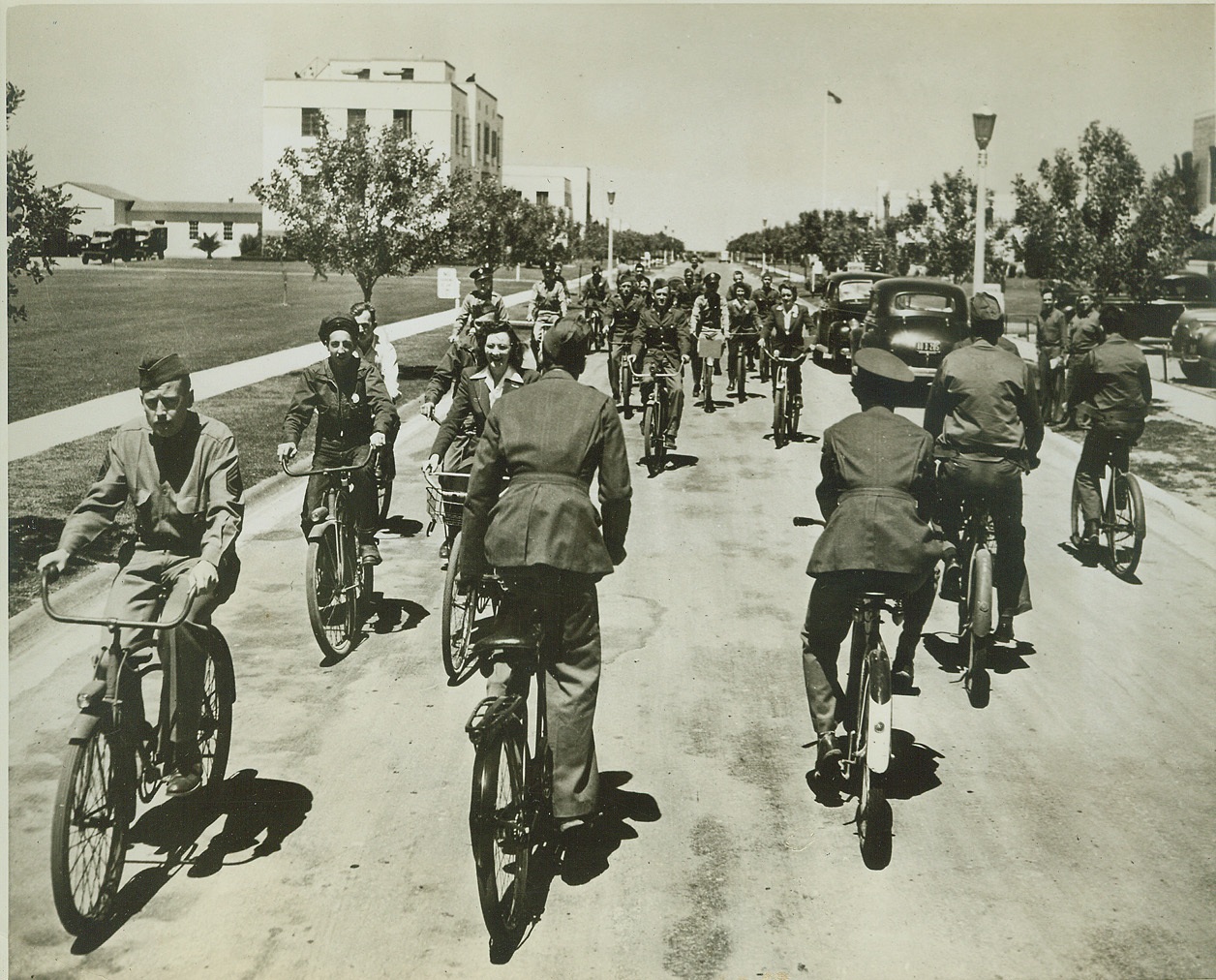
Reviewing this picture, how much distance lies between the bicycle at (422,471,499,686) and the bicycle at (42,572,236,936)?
189 centimetres

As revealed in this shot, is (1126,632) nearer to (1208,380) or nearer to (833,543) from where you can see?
(833,543)

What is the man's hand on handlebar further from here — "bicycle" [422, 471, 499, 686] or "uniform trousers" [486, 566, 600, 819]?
"bicycle" [422, 471, 499, 686]

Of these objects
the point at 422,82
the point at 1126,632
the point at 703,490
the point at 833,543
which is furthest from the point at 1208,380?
the point at 422,82

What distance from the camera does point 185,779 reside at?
5434mm

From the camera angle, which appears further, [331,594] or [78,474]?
[78,474]

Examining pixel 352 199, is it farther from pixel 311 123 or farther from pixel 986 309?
pixel 986 309

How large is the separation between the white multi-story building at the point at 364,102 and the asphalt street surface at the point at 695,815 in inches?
227

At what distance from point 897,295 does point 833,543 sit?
16629 millimetres

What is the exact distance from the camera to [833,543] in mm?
5594

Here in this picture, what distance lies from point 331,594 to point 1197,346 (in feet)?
58.8

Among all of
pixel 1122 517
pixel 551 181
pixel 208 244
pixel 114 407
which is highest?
pixel 551 181

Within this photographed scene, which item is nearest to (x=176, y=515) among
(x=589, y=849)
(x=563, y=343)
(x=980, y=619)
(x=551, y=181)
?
(x=563, y=343)

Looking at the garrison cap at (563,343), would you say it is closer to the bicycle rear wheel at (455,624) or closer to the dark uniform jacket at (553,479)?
the dark uniform jacket at (553,479)

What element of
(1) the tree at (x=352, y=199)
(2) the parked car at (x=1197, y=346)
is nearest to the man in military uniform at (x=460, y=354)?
(1) the tree at (x=352, y=199)
